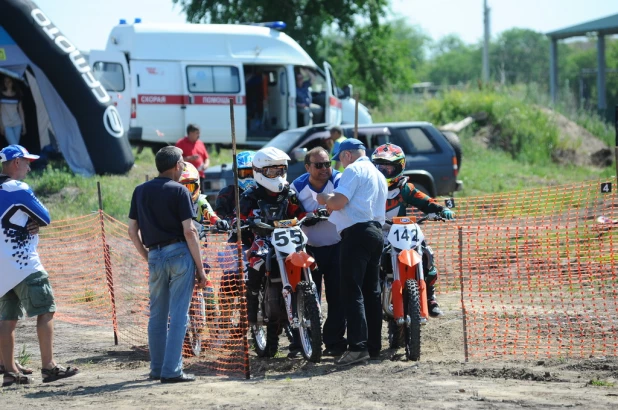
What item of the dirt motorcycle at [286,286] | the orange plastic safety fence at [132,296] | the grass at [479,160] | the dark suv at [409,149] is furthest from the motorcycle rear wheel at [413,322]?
the grass at [479,160]

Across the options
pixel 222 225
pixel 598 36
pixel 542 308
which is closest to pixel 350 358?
pixel 222 225

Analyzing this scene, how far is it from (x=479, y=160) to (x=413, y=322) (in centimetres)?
1881

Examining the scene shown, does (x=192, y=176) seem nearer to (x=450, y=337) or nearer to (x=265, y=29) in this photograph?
(x=450, y=337)

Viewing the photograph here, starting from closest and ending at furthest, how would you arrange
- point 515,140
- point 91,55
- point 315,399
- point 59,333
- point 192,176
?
point 315,399 < point 192,176 < point 59,333 < point 91,55 < point 515,140

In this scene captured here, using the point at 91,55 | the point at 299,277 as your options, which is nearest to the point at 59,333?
the point at 299,277

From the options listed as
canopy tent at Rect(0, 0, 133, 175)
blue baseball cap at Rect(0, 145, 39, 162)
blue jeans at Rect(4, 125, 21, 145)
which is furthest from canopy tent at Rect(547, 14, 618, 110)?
blue baseball cap at Rect(0, 145, 39, 162)

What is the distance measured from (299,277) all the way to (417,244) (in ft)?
3.61

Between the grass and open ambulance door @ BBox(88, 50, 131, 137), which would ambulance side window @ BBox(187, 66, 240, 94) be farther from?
→ the grass

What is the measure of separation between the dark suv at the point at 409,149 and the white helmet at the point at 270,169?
331 inches

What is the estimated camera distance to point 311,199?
906 cm

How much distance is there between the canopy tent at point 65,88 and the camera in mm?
19594

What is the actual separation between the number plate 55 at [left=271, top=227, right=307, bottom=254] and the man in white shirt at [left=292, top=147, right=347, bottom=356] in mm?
521

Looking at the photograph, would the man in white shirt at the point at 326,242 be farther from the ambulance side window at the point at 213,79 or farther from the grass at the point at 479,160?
the ambulance side window at the point at 213,79

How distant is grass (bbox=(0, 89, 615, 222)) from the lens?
1897 cm
